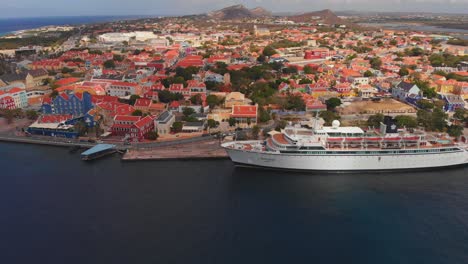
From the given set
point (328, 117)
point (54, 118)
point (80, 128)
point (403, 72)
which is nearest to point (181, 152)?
point (80, 128)

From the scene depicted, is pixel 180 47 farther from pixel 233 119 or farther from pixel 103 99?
pixel 233 119

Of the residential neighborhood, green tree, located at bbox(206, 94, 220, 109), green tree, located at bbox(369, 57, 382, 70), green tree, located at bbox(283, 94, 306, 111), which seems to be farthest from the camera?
green tree, located at bbox(369, 57, 382, 70)

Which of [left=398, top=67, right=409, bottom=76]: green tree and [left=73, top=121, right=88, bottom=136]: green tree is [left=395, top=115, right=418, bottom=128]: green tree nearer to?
[left=398, top=67, right=409, bottom=76]: green tree

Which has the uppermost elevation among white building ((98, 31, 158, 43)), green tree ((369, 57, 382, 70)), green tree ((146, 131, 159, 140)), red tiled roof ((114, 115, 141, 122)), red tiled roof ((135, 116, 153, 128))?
white building ((98, 31, 158, 43))

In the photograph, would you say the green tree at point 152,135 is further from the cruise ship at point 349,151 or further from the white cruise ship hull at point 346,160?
the white cruise ship hull at point 346,160

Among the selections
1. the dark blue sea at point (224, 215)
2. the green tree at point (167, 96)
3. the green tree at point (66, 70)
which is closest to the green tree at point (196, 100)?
the green tree at point (167, 96)

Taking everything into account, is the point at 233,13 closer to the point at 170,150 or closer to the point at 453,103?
the point at 453,103

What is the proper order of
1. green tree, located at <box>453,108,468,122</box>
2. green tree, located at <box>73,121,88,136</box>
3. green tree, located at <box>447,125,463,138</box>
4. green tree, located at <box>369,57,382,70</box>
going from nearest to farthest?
green tree, located at <box>447,125,463,138</box>
green tree, located at <box>73,121,88,136</box>
green tree, located at <box>453,108,468,122</box>
green tree, located at <box>369,57,382,70</box>

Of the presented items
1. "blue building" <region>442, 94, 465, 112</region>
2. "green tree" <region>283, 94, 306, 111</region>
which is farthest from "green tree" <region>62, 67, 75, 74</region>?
"blue building" <region>442, 94, 465, 112</region>
